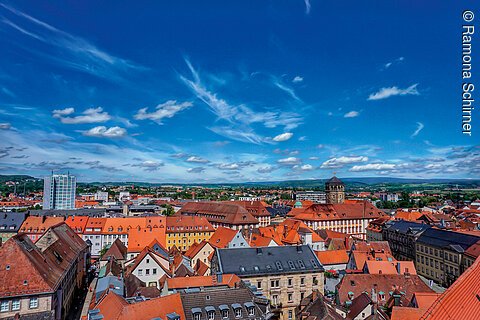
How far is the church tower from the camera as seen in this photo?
5492 inches

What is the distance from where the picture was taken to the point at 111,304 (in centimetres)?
3025

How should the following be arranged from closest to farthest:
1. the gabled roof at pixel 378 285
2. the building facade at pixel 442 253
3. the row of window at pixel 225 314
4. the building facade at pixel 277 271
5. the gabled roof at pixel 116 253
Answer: the row of window at pixel 225 314, the gabled roof at pixel 378 285, the building facade at pixel 277 271, the building facade at pixel 442 253, the gabled roof at pixel 116 253

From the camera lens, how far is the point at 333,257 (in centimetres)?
6531

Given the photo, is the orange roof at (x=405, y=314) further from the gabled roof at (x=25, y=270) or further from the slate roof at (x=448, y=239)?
the slate roof at (x=448, y=239)

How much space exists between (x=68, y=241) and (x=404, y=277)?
47701 millimetres

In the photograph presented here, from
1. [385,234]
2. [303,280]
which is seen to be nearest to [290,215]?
[385,234]

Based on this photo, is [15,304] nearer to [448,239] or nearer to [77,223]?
[77,223]

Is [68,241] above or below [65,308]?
above

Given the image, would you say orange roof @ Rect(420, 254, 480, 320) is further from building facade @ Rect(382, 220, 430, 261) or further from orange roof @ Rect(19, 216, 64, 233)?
orange roof @ Rect(19, 216, 64, 233)

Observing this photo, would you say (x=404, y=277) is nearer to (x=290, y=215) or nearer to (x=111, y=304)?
(x=111, y=304)

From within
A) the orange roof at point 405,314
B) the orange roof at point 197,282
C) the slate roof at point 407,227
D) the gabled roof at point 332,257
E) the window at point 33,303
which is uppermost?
the slate roof at point 407,227

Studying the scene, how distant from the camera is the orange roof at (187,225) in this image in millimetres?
86069

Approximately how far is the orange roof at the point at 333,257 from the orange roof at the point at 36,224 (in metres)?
63.2

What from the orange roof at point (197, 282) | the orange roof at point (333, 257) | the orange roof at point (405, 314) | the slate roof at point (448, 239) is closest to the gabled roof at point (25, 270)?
the orange roof at point (197, 282)
